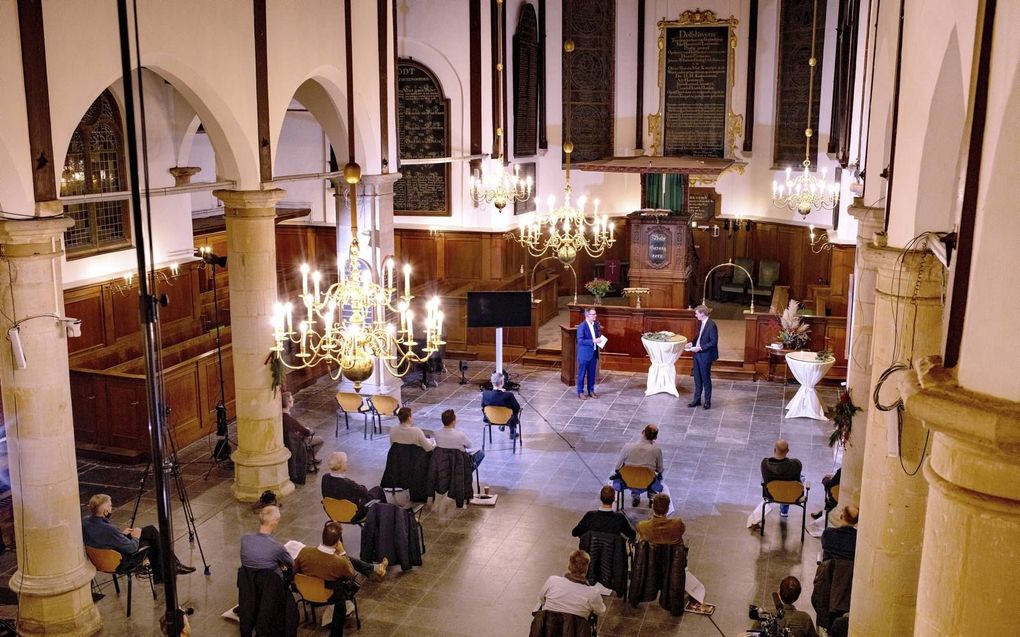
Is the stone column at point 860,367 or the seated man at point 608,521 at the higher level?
the stone column at point 860,367

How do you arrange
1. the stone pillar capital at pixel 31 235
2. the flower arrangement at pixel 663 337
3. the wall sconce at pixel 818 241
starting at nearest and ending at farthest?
1. the stone pillar capital at pixel 31 235
2. the flower arrangement at pixel 663 337
3. the wall sconce at pixel 818 241

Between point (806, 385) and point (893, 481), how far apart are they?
8.53m

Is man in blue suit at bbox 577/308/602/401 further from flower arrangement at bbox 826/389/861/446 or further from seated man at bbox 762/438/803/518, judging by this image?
flower arrangement at bbox 826/389/861/446

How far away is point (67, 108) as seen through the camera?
8508 mm

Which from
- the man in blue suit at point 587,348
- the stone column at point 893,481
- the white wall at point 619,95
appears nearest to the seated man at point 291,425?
the man in blue suit at point 587,348

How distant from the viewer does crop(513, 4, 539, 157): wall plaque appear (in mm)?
20516

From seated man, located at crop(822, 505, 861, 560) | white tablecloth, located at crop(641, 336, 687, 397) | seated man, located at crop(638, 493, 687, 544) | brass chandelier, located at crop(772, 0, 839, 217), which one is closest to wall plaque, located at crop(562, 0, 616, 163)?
brass chandelier, located at crop(772, 0, 839, 217)

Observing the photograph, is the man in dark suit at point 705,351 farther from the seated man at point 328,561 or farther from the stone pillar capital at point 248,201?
the seated man at point 328,561

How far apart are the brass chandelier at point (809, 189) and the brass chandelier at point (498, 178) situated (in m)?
4.79

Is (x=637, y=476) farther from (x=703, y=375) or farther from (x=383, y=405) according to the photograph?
(x=703, y=375)

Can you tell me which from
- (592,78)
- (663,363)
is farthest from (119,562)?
(592,78)

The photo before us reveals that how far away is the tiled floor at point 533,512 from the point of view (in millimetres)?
9344

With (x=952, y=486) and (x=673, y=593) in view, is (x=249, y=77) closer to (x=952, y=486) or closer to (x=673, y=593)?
(x=673, y=593)

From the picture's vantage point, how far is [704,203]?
22734 millimetres
